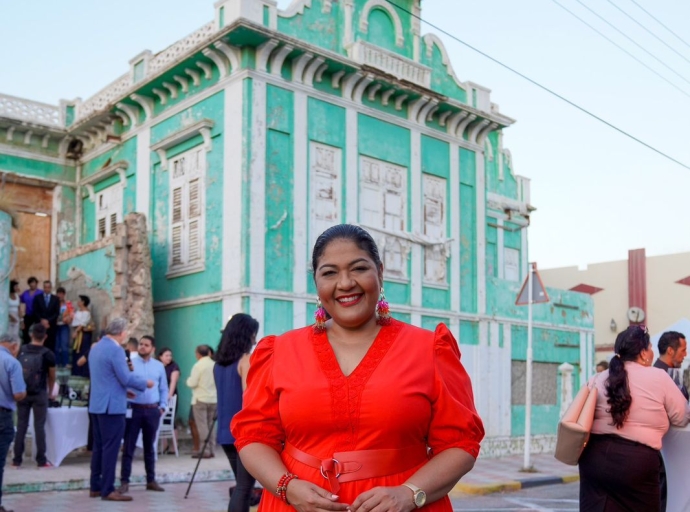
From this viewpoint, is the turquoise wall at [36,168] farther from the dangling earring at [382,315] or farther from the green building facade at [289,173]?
the dangling earring at [382,315]

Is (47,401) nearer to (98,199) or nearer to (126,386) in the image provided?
(126,386)

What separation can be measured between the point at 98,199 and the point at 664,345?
1491 centimetres

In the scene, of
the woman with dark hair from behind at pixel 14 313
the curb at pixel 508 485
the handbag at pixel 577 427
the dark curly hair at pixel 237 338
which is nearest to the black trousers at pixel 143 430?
the dark curly hair at pixel 237 338

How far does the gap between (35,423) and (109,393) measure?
2.71 metres

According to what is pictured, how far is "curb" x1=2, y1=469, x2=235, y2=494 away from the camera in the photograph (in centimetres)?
972

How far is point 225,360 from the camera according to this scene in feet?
24.4

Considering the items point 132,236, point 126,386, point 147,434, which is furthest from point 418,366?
point 132,236

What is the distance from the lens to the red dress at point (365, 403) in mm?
2809

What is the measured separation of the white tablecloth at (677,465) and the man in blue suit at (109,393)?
5526 mm

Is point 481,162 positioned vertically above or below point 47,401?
above

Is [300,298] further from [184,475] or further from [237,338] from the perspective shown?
[237,338]

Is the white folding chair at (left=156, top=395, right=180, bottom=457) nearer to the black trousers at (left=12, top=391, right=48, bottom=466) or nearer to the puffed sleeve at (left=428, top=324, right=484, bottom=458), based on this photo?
the black trousers at (left=12, top=391, right=48, bottom=466)

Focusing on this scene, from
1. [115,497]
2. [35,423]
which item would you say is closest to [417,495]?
[115,497]

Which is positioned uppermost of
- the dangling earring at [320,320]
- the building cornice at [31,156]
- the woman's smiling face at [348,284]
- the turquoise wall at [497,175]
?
the turquoise wall at [497,175]
